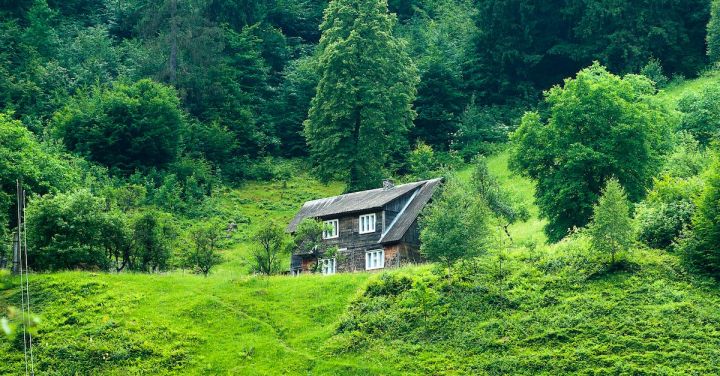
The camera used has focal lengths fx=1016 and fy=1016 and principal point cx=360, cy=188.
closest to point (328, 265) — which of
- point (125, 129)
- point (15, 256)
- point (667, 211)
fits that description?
point (15, 256)

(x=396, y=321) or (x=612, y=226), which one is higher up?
(x=612, y=226)

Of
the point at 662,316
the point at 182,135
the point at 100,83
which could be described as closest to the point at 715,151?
the point at 662,316

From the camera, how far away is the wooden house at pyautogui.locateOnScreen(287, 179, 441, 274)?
225 feet

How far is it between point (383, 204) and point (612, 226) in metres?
18.5

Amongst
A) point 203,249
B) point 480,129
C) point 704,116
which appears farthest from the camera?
point 480,129

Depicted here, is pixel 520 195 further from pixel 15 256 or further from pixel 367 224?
pixel 15 256

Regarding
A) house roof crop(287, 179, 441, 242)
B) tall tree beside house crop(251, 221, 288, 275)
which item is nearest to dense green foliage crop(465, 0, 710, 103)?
house roof crop(287, 179, 441, 242)

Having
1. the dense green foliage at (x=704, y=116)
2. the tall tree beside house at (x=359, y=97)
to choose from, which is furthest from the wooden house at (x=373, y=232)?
the dense green foliage at (x=704, y=116)

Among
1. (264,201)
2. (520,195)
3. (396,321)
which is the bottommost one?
(396,321)

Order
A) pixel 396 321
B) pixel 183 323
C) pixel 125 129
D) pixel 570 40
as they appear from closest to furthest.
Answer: pixel 396 321 < pixel 183 323 < pixel 125 129 < pixel 570 40

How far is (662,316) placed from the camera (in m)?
50.4

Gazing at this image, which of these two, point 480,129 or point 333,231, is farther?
point 480,129

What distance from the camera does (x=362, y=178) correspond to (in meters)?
84.1

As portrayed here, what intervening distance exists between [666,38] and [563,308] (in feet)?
170
